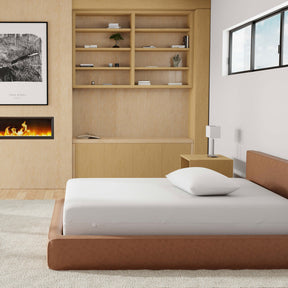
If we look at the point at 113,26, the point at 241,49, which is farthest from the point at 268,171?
the point at 113,26

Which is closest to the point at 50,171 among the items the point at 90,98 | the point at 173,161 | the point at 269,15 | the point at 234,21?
the point at 90,98

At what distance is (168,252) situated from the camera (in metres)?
3.12

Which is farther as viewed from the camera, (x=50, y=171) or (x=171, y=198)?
(x=50, y=171)

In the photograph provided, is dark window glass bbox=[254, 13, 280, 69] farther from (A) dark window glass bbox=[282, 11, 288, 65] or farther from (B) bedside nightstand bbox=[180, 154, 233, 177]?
(B) bedside nightstand bbox=[180, 154, 233, 177]

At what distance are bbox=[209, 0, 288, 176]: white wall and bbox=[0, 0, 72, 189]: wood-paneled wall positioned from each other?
1.82 meters

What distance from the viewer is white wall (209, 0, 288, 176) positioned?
4.12 metres

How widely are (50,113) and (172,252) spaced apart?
342 centimetres

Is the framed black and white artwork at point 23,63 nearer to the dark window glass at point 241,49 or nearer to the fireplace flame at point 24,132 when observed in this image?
the fireplace flame at point 24,132

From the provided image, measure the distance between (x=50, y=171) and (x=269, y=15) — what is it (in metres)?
3.25

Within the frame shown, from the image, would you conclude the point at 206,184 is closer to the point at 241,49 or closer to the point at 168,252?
the point at 168,252

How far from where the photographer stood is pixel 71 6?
Answer: 5965 millimetres

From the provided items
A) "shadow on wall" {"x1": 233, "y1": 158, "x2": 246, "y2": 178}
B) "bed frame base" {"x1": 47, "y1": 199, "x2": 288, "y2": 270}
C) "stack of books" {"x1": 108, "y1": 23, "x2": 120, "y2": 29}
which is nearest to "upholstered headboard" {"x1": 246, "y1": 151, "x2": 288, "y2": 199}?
"shadow on wall" {"x1": 233, "y1": 158, "x2": 246, "y2": 178}

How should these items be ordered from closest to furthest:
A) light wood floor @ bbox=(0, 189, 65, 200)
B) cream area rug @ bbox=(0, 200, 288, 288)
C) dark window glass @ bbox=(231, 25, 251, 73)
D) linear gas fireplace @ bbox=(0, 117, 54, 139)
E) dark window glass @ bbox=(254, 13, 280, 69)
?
cream area rug @ bbox=(0, 200, 288, 288)
dark window glass @ bbox=(254, 13, 280, 69)
dark window glass @ bbox=(231, 25, 251, 73)
light wood floor @ bbox=(0, 189, 65, 200)
linear gas fireplace @ bbox=(0, 117, 54, 139)

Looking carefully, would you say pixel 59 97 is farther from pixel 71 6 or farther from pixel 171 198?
pixel 171 198
